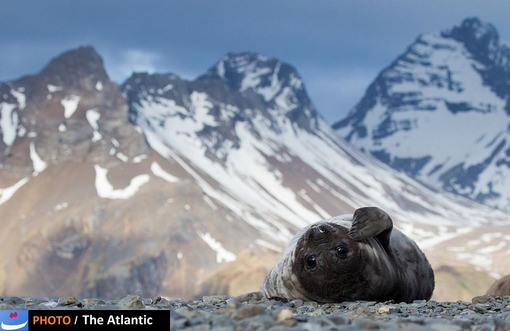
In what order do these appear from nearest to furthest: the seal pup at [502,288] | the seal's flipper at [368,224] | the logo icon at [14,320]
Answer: the logo icon at [14,320]
the seal's flipper at [368,224]
the seal pup at [502,288]

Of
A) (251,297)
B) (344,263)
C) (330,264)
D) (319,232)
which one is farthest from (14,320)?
(251,297)

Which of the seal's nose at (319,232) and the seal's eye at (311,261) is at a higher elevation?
the seal's nose at (319,232)

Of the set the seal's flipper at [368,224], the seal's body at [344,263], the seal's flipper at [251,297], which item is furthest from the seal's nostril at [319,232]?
the seal's flipper at [251,297]

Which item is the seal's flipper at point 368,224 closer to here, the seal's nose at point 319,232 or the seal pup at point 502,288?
the seal's nose at point 319,232

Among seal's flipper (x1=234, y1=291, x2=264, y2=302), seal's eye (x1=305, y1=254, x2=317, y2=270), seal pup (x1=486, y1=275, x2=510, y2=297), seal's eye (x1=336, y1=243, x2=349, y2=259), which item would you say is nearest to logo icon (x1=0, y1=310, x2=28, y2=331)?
seal's eye (x1=305, y1=254, x2=317, y2=270)

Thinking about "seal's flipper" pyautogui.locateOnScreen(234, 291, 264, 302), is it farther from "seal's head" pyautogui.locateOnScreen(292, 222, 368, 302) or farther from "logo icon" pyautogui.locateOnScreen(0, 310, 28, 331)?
"logo icon" pyautogui.locateOnScreen(0, 310, 28, 331)

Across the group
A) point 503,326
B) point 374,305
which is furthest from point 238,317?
point 374,305

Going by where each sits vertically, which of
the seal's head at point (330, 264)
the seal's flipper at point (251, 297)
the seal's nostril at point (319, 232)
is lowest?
the seal's flipper at point (251, 297)
